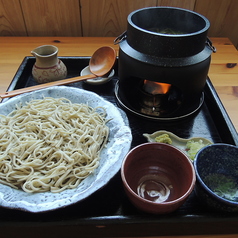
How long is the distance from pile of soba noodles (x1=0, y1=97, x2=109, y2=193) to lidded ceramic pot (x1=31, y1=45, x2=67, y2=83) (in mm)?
300

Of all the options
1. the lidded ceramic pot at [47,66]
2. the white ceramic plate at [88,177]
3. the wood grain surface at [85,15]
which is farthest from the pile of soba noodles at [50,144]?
the wood grain surface at [85,15]

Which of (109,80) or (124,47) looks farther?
(109,80)

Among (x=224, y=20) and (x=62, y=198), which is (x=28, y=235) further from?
(x=224, y=20)

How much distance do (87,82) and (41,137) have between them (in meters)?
0.66

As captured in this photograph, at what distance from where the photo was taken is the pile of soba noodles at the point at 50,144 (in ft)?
3.45

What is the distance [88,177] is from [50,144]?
0.28 meters

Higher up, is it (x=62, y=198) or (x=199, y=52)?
(x=199, y=52)

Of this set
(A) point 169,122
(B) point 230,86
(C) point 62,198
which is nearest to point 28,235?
(C) point 62,198

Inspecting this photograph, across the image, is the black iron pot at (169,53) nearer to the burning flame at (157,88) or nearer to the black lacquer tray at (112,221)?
the burning flame at (157,88)

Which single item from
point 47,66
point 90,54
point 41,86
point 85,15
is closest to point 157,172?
point 41,86

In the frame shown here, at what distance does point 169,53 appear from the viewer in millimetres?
1256

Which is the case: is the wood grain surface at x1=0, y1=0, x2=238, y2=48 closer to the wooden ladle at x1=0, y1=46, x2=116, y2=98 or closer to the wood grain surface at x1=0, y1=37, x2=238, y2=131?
the wood grain surface at x1=0, y1=37, x2=238, y2=131

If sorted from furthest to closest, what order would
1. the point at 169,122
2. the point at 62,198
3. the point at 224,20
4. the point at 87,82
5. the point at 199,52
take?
1. the point at 224,20
2. the point at 87,82
3. the point at 169,122
4. the point at 199,52
5. the point at 62,198

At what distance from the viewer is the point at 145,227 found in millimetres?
938
